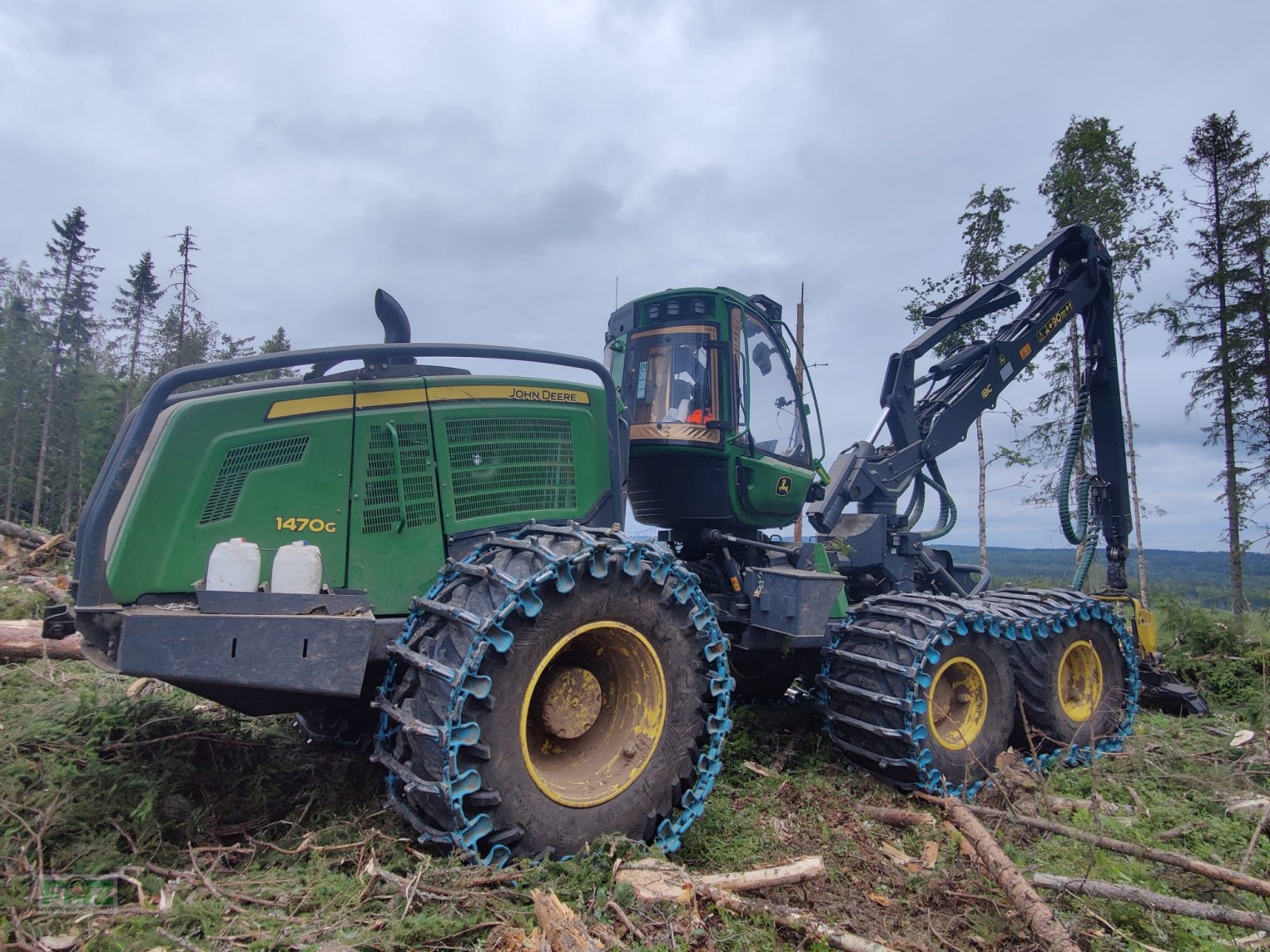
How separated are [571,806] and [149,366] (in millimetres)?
40273

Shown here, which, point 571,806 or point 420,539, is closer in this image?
point 571,806

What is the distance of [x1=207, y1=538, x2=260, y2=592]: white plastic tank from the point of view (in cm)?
344

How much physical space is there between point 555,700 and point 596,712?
Answer: 26 cm

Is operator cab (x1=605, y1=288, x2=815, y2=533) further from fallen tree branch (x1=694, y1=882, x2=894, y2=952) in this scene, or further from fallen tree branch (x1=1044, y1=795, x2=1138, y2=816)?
fallen tree branch (x1=694, y1=882, x2=894, y2=952)

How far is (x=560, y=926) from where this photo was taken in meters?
2.85

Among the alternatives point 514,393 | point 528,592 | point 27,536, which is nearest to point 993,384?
point 514,393

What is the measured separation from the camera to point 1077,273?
8641mm

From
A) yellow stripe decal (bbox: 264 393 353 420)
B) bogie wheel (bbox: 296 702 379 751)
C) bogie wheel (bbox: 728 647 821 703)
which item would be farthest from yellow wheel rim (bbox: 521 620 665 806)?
bogie wheel (bbox: 728 647 821 703)

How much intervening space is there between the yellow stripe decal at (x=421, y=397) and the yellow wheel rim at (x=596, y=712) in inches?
56.5

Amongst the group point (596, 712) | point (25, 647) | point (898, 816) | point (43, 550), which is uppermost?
point (43, 550)

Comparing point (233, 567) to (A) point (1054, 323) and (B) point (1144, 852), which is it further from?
(A) point (1054, 323)

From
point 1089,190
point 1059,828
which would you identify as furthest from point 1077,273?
point 1089,190

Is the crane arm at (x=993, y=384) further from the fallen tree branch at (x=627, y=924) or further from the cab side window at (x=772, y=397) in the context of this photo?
the fallen tree branch at (x=627, y=924)

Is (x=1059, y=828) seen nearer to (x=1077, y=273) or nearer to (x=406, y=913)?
(x=406, y=913)
